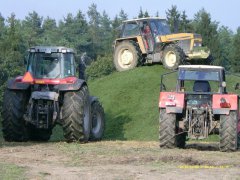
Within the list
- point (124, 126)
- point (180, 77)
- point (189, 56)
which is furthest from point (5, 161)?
point (189, 56)

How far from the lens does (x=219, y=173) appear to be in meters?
10.4

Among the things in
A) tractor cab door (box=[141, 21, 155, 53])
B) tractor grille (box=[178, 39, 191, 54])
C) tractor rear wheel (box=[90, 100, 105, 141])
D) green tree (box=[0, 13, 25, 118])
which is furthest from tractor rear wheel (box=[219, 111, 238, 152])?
green tree (box=[0, 13, 25, 118])

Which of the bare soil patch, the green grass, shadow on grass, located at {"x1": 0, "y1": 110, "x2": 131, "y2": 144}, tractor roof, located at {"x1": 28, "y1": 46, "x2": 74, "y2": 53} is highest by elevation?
tractor roof, located at {"x1": 28, "y1": 46, "x2": 74, "y2": 53}

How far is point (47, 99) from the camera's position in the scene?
1702 centimetres

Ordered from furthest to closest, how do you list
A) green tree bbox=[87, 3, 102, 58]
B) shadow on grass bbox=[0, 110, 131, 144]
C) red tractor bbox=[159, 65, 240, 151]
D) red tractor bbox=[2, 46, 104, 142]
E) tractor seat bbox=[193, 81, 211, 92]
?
green tree bbox=[87, 3, 102, 58] < shadow on grass bbox=[0, 110, 131, 144] < red tractor bbox=[2, 46, 104, 142] < tractor seat bbox=[193, 81, 211, 92] < red tractor bbox=[159, 65, 240, 151]

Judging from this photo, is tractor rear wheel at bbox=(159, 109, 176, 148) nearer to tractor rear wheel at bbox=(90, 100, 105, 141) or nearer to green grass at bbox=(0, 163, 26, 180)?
tractor rear wheel at bbox=(90, 100, 105, 141)

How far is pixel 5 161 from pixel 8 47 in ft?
220

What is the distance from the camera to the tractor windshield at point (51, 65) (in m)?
17.8

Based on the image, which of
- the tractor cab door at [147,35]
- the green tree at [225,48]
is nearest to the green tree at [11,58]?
the green tree at [225,48]

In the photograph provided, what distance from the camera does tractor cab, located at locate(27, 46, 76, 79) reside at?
17.8 metres

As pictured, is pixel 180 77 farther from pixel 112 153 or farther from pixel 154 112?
pixel 154 112

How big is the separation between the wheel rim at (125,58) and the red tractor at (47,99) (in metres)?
14.1

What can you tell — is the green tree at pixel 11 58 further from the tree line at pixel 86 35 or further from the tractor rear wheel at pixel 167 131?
the tractor rear wheel at pixel 167 131

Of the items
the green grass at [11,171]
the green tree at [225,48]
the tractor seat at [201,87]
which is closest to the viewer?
the green grass at [11,171]
